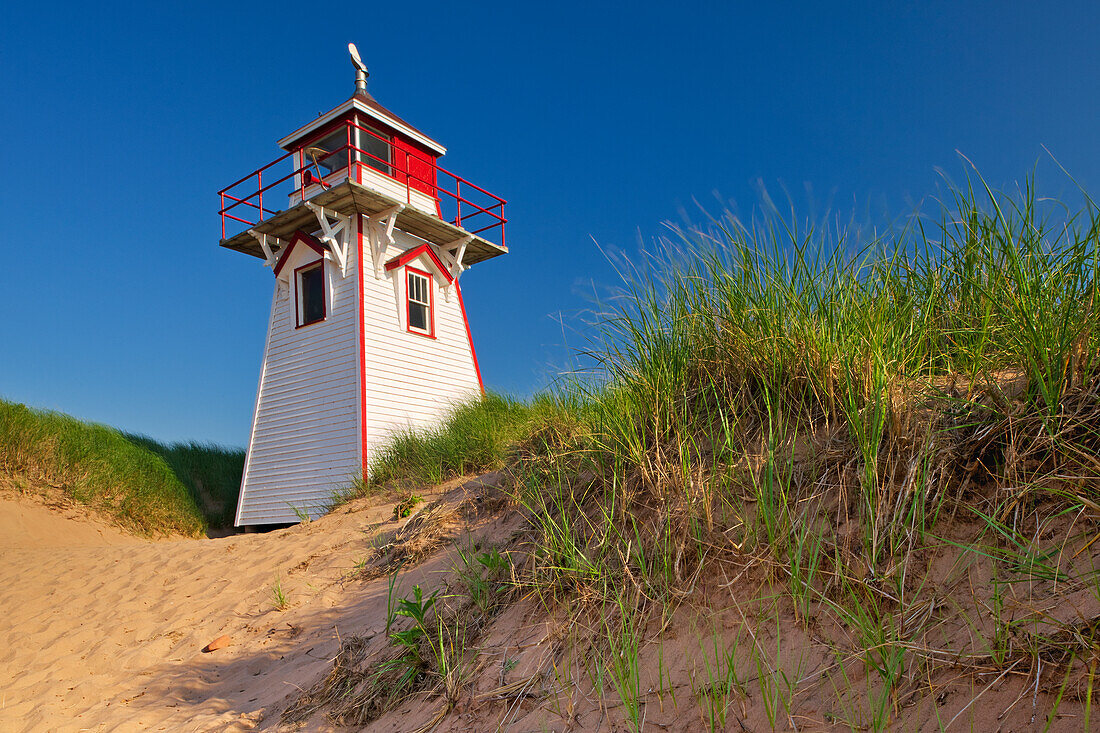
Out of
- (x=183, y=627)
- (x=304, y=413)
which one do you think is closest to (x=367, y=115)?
(x=304, y=413)

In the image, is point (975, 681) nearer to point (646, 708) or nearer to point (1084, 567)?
point (1084, 567)

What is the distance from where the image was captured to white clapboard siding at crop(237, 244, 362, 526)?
40.0 feet

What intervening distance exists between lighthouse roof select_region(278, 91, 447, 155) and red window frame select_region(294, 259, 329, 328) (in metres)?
3.10

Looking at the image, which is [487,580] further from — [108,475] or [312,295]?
[108,475]

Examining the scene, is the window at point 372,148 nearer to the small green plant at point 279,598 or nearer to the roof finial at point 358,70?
the roof finial at point 358,70

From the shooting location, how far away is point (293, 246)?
1406 cm

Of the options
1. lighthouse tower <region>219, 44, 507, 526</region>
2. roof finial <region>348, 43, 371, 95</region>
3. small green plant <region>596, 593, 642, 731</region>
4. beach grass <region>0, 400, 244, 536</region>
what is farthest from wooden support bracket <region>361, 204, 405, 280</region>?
small green plant <region>596, 593, 642, 731</region>

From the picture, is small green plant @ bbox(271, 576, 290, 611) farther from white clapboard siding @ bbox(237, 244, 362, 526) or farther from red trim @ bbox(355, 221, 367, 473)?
white clapboard siding @ bbox(237, 244, 362, 526)

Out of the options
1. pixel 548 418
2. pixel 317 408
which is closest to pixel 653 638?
pixel 548 418

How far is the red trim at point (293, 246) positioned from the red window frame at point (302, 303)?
0.29 metres

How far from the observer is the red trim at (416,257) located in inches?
531

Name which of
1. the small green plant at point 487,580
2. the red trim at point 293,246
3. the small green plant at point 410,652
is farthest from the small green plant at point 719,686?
the red trim at point 293,246

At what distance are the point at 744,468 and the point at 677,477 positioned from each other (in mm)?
279

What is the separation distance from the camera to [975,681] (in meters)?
1.59
